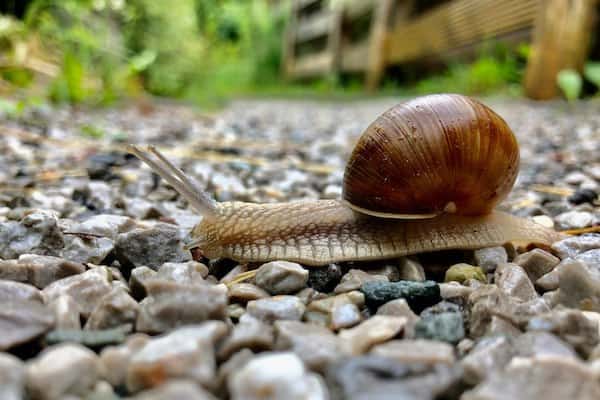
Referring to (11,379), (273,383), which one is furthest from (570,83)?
(11,379)

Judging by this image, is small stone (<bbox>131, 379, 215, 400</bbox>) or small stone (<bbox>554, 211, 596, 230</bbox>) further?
small stone (<bbox>554, 211, 596, 230</bbox>)

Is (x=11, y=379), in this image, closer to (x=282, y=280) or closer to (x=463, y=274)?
(x=282, y=280)

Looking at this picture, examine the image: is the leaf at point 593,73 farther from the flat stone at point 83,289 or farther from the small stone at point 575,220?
the flat stone at point 83,289

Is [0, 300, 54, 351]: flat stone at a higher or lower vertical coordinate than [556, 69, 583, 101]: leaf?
higher

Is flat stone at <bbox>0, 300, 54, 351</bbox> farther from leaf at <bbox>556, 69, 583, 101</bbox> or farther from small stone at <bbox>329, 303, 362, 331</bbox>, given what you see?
leaf at <bbox>556, 69, 583, 101</bbox>

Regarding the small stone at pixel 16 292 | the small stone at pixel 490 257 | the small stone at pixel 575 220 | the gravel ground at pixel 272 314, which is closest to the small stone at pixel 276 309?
the gravel ground at pixel 272 314

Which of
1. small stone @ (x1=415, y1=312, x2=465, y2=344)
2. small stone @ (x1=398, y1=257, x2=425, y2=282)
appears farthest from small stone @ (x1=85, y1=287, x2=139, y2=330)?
small stone @ (x1=398, y1=257, x2=425, y2=282)
